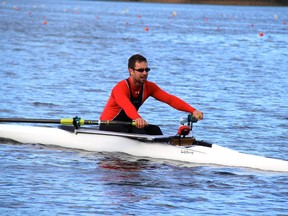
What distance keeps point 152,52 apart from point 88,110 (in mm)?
22089

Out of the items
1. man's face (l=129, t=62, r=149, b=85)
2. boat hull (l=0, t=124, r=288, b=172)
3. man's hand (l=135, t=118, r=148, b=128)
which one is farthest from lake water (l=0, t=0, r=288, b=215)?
man's face (l=129, t=62, r=149, b=85)

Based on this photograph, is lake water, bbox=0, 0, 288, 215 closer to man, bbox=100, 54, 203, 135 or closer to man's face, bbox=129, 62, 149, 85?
man, bbox=100, 54, 203, 135

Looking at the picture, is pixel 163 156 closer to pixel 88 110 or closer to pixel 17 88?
pixel 88 110

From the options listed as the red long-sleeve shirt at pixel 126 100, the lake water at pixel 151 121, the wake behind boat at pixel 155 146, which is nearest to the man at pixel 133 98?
the red long-sleeve shirt at pixel 126 100

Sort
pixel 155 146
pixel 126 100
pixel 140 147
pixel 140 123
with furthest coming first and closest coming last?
pixel 140 147 → pixel 155 146 → pixel 126 100 → pixel 140 123

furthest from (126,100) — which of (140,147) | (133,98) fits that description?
(140,147)

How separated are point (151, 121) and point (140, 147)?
4962 millimetres

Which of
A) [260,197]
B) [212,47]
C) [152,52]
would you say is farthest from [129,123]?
[212,47]

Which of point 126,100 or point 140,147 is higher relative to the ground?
point 126,100

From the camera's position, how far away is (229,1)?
166 metres

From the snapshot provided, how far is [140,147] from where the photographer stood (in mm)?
15805

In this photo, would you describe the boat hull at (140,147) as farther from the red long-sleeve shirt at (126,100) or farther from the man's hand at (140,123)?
the man's hand at (140,123)

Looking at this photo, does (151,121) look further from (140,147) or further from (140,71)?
(140,71)

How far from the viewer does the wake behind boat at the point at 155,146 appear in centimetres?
1501
